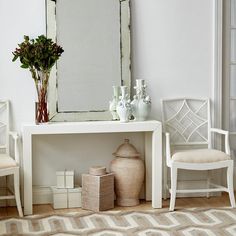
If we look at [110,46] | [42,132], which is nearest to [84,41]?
[110,46]

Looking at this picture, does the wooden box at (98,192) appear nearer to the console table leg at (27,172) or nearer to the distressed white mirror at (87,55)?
the console table leg at (27,172)

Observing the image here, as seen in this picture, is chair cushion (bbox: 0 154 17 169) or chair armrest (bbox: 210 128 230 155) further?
chair armrest (bbox: 210 128 230 155)

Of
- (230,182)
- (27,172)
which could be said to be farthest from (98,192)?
(230,182)

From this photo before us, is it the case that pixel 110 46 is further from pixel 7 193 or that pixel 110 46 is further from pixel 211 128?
pixel 7 193

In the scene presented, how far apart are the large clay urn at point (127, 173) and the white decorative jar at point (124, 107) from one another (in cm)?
28

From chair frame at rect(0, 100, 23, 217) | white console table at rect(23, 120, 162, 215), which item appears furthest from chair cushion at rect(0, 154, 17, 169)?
white console table at rect(23, 120, 162, 215)

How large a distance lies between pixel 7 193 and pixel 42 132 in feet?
2.31

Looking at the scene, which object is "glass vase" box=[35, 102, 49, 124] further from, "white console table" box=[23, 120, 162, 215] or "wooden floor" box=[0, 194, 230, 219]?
"wooden floor" box=[0, 194, 230, 219]

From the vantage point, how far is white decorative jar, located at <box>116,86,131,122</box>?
4645 mm

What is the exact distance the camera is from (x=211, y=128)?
5047mm

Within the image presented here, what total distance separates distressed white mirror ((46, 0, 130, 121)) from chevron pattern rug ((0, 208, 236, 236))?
926 mm

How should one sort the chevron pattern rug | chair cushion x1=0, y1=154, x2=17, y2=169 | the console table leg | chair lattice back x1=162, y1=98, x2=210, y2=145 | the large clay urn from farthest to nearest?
chair lattice back x1=162, y1=98, x2=210, y2=145 < the large clay urn < the console table leg < chair cushion x1=0, y1=154, x2=17, y2=169 < the chevron pattern rug

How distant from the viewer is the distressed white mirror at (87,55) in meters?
4.79

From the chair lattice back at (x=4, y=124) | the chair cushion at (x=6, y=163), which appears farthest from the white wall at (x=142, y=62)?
the chair cushion at (x=6, y=163)
